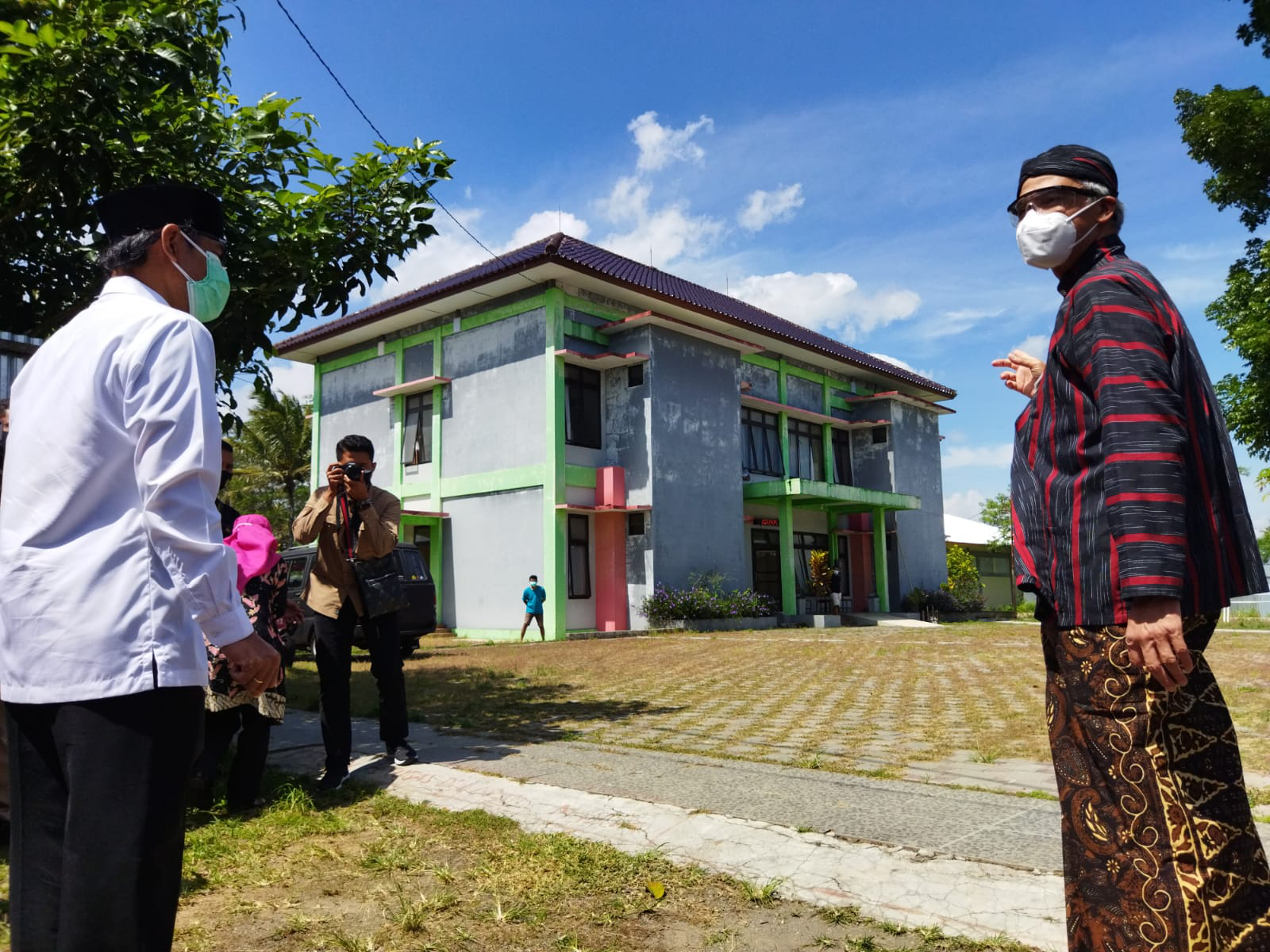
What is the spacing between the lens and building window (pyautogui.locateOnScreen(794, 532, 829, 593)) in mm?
28109

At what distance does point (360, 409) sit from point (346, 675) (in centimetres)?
2187

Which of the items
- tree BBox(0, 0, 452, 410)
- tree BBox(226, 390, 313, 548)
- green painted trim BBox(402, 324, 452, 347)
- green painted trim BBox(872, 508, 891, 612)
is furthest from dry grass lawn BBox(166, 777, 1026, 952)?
tree BBox(226, 390, 313, 548)

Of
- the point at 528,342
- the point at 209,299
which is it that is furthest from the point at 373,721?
the point at 528,342

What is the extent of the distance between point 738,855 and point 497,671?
29.0 feet

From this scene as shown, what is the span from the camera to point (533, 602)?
65.6 ft

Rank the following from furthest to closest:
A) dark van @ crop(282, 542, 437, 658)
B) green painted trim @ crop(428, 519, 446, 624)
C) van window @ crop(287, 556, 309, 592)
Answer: green painted trim @ crop(428, 519, 446, 624) < van window @ crop(287, 556, 309, 592) < dark van @ crop(282, 542, 437, 658)

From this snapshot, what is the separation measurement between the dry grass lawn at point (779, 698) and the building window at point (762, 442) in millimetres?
10599

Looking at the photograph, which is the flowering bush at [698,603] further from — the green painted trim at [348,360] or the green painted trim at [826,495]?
the green painted trim at [348,360]

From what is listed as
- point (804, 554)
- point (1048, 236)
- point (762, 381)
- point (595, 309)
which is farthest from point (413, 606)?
point (804, 554)

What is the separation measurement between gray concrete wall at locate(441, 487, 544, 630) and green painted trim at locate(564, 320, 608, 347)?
381 centimetres

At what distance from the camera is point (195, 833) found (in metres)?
4.11

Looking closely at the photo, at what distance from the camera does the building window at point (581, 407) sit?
21844 mm

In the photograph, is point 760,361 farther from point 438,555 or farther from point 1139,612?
point 1139,612

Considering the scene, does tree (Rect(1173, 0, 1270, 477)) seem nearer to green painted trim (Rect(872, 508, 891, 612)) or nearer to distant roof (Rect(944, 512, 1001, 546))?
green painted trim (Rect(872, 508, 891, 612))
